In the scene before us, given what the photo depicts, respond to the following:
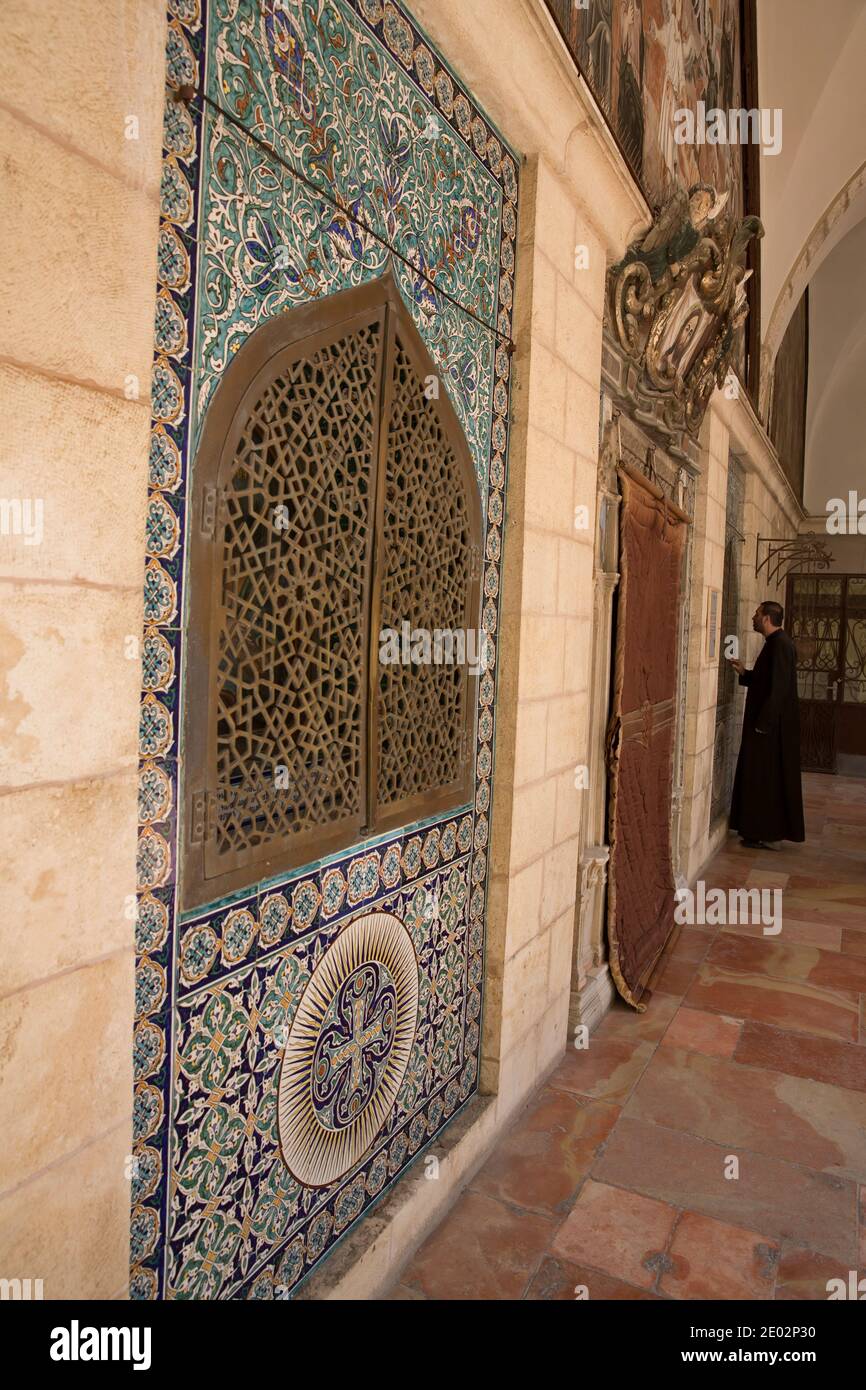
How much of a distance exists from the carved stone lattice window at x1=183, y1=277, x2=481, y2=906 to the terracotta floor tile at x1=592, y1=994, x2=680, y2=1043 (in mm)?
1772

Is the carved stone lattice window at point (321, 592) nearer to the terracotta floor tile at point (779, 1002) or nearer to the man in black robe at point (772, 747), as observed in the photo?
the terracotta floor tile at point (779, 1002)

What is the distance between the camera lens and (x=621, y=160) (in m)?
2.93

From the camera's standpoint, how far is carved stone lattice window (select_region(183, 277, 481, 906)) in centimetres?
150

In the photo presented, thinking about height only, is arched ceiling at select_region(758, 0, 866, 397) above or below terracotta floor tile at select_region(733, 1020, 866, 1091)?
above

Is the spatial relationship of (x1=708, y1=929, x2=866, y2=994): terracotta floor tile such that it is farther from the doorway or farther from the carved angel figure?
the doorway

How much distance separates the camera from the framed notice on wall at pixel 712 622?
18.6ft

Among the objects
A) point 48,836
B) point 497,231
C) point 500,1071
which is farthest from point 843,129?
point 48,836

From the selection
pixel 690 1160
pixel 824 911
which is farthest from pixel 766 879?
pixel 690 1160

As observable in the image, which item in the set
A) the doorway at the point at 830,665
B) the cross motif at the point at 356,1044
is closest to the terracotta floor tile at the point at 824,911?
the cross motif at the point at 356,1044

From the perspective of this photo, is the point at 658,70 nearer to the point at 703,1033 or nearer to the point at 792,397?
the point at 703,1033

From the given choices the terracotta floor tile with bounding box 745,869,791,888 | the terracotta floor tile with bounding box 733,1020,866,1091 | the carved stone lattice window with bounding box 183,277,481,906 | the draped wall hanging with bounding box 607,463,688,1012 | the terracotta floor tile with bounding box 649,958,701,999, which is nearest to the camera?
the carved stone lattice window with bounding box 183,277,481,906

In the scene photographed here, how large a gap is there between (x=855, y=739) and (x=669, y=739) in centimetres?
867

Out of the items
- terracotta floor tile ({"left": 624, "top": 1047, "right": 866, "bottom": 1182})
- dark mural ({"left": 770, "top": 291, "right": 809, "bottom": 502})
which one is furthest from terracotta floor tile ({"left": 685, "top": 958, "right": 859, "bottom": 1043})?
dark mural ({"left": 770, "top": 291, "right": 809, "bottom": 502})

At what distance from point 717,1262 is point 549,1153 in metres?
0.60
